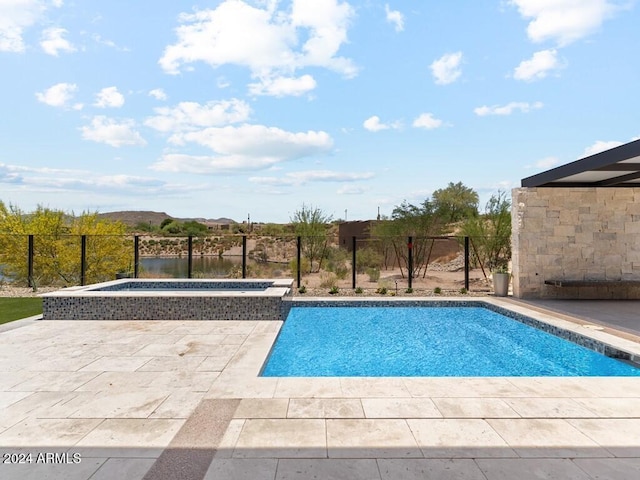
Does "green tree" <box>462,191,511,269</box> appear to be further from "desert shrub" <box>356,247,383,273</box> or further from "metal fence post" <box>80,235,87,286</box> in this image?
"metal fence post" <box>80,235,87,286</box>

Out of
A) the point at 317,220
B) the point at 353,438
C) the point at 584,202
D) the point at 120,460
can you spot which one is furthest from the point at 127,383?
the point at 317,220

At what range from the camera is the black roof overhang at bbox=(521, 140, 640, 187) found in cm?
588

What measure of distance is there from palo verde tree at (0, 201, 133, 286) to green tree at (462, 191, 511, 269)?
11056 millimetres

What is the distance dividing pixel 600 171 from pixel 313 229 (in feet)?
31.5

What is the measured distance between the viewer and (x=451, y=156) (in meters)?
14.2

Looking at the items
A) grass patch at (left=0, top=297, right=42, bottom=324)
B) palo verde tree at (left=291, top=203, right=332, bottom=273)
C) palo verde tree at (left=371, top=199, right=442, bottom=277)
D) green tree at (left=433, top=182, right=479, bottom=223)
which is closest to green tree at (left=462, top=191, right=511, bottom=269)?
palo verde tree at (left=371, top=199, right=442, bottom=277)

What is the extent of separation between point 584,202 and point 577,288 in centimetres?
202

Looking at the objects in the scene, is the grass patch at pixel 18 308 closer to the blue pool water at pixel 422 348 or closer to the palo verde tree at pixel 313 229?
the blue pool water at pixel 422 348

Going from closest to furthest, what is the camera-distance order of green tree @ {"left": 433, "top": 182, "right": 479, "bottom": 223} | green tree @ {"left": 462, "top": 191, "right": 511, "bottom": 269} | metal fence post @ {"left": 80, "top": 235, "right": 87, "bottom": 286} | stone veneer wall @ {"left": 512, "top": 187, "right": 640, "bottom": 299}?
stone veneer wall @ {"left": 512, "top": 187, "right": 640, "bottom": 299} < metal fence post @ {"left": 80, "top": 235, "right": 87, "bottom": 286} < green tree @ {"left": 462, "top": 191, "right": 511, "bottom": 269} < green tree @ {"left": 433, "top": 182, "right": 479, "bottom": 223}

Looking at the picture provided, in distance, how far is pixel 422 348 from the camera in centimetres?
596

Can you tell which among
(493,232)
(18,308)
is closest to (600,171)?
(493,232)

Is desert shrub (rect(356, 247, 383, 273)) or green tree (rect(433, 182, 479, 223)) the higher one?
green tree (rect(433, 182, 479, 223))

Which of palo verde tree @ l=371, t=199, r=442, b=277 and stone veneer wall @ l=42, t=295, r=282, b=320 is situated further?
palo verde tree @ l=371, t=199, r=442, b=277

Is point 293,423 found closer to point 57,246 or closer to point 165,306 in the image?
point 165,306
